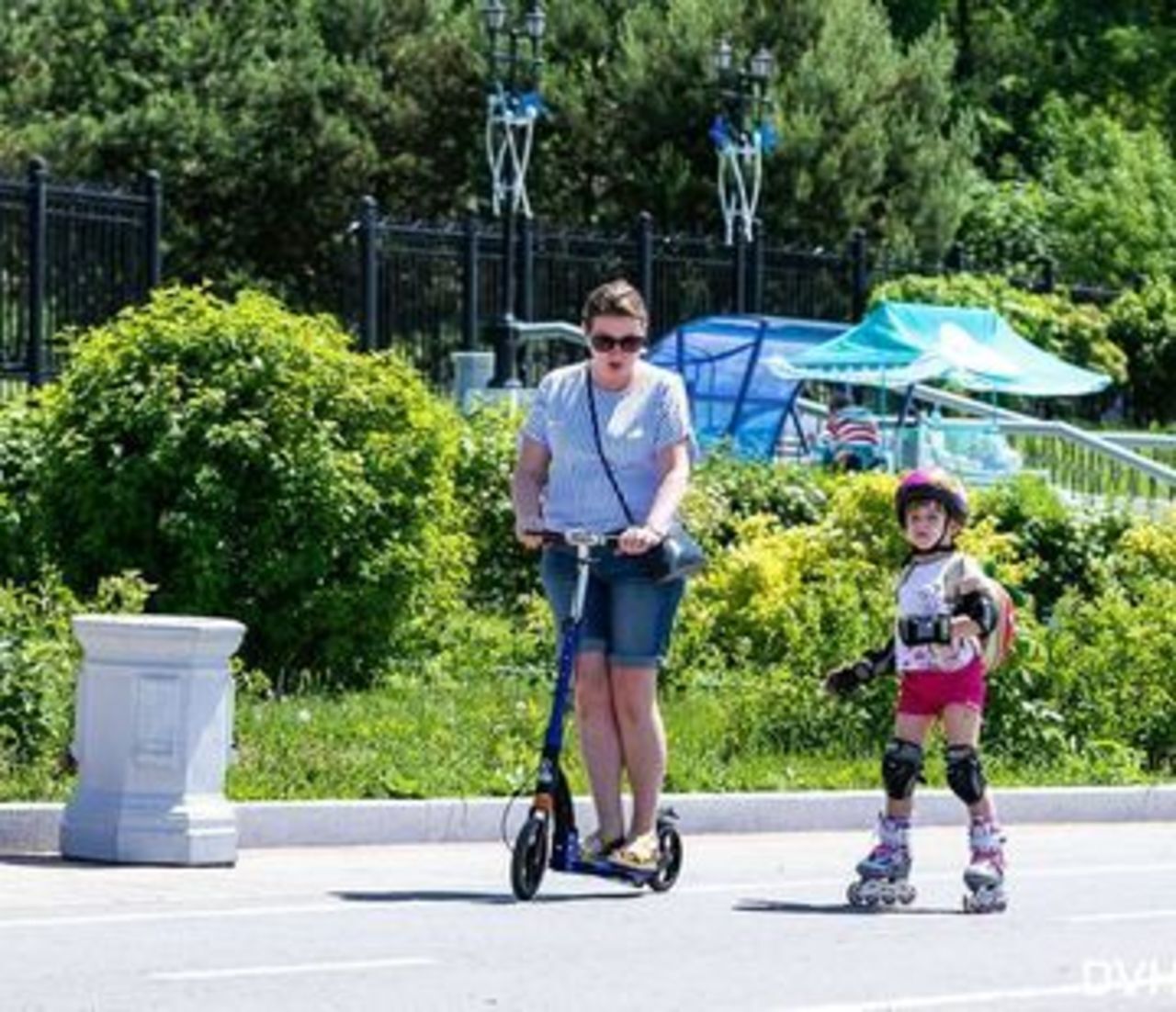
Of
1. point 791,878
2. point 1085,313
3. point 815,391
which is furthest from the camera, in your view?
point 1085,313

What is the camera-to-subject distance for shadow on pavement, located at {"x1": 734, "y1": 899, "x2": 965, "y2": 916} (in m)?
12.6

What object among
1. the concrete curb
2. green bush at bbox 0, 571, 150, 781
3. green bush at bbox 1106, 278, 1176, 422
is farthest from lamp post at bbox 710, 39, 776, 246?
green bush at bbox 0, 571, 150, 781

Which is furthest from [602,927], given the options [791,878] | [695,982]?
[791,878]

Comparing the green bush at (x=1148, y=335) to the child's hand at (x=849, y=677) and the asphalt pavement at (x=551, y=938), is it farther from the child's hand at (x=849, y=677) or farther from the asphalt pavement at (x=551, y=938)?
the child's hand at (x=849, y=677)

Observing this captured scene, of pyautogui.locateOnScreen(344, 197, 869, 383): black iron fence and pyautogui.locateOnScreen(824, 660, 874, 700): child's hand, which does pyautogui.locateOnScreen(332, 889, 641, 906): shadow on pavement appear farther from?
pyautogui.locateOnScreen(344, 197, 869, 383): black iron fence

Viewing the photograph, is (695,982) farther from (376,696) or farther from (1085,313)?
(1085,313)

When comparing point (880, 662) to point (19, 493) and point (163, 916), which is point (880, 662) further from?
point (19, 493)

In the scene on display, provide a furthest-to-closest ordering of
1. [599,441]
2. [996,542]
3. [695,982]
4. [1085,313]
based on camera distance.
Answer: [1085,313] < [996,542] < [599,441] < [695,982]

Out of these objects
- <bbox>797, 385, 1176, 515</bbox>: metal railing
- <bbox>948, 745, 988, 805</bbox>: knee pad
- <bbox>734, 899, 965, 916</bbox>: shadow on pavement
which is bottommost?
<bbox>797, 385, 1176, 515</bbox>: metal railing

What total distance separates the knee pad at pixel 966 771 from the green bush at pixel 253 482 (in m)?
6.81

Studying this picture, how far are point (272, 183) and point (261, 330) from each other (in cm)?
3972

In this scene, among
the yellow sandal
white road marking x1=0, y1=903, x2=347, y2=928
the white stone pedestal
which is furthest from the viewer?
the white stone pedestal

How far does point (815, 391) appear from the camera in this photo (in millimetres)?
42875

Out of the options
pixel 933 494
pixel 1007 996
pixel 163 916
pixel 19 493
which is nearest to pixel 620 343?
pixel 933 494
